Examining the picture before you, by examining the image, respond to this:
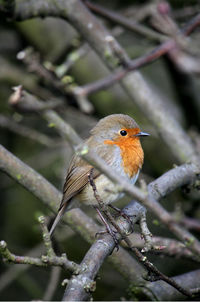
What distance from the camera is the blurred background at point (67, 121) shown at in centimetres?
493

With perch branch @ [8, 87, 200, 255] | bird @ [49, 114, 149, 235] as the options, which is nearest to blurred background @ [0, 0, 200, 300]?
bird @ [49, 114, 149, 235]

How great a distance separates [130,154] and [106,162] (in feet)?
0.74

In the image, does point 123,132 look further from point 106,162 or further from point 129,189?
point 129,189

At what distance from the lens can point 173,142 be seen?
152 inches

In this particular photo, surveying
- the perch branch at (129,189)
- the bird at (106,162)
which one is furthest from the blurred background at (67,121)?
the perch branch at (129,189)

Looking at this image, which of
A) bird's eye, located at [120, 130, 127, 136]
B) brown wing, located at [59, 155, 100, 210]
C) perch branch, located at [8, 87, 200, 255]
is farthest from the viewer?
bird's eye, located at [120, 130, 127, 136]

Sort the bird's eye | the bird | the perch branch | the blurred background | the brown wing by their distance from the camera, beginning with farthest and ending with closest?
the blurred background → the bird's eye → the brown wing → the bird → the perch branch

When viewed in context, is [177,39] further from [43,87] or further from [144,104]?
[43,87]

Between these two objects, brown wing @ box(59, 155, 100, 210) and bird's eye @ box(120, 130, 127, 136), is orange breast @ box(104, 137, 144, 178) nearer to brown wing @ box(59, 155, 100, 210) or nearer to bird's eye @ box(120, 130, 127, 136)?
bird's eye @ box(120, 130, 127, 136)

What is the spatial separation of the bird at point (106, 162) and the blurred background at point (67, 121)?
0.91 metres

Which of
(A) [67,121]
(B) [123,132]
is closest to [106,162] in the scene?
(B) [123,132]

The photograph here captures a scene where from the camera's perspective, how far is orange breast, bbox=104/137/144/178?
374 centimetres

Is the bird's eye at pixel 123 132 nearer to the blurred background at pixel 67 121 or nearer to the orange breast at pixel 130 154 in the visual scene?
the orange breast at pixel 130 154

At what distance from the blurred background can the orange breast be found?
3.17ft
